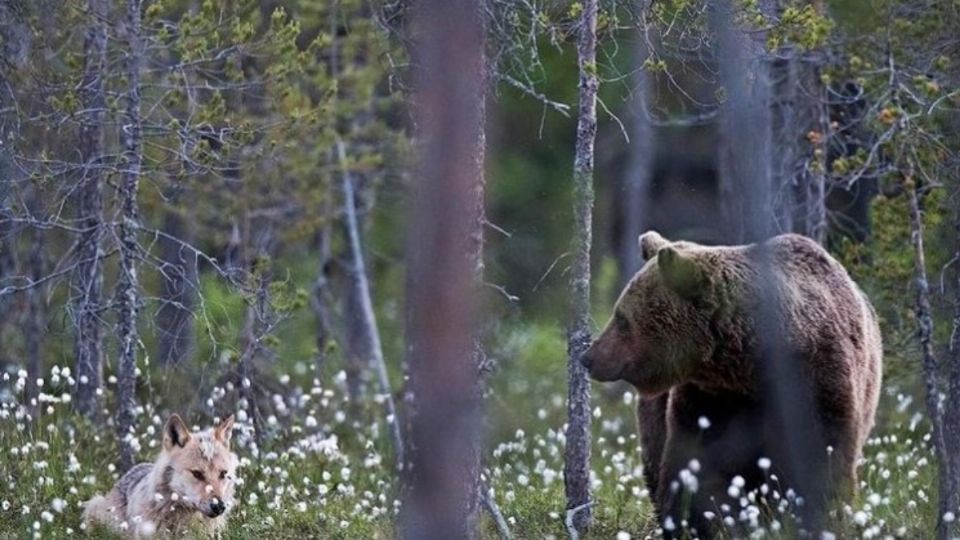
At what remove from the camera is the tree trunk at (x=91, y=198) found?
11.0 metres

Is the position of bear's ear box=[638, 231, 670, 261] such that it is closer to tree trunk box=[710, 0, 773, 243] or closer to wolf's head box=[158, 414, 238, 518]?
tree trunk box=[710, 0, 773, 243]

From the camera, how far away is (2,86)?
36.3 ft

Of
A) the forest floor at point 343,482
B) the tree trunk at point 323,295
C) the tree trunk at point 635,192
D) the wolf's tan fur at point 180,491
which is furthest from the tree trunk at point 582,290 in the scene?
the tree trunk at point 635,192

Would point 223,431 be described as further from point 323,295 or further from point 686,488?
point 323,295

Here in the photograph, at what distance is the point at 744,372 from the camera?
9.77 m

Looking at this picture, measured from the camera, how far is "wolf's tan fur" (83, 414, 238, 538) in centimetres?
1005

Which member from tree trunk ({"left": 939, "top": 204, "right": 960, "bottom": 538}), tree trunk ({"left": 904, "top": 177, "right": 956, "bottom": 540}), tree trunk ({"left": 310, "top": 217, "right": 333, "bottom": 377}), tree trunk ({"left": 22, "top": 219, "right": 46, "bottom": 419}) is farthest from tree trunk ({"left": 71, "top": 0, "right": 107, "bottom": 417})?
tree trunk ({"left": 310, "top": 217, "right": 333, "bottom": 377})

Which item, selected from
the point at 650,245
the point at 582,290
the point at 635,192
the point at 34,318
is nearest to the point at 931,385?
the point at 650,245

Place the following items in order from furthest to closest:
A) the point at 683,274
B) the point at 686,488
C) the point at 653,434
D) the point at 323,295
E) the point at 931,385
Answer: the point at 323,295 < the point at 653,434 < the point at 931,385 < the point at 686,488 < the point at 683,274

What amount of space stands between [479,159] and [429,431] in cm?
237

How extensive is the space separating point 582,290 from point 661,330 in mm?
620

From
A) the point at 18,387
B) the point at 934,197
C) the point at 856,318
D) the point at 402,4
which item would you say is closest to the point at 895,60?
the point at 934,197

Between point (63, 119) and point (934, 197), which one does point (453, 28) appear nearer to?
point (63, 119)

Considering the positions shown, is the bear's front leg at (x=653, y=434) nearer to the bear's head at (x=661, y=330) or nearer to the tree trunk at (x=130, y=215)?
the bear's head at (x=661, y=330)
